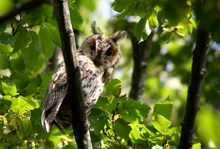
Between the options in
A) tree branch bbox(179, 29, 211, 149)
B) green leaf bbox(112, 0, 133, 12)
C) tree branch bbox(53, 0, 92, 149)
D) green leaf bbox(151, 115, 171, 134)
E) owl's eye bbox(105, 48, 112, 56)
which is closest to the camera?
tree branch bbox(53, 0, 92, 149)

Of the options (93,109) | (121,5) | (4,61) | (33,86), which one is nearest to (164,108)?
(93,109)

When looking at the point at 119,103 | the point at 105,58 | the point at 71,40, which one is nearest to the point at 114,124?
the point at 119,103

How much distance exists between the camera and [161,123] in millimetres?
3346

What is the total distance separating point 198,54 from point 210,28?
124 centimetres

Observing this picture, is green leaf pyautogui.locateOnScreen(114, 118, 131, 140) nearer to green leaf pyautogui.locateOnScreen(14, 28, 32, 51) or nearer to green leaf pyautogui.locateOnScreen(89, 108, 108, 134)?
green leaf pyautogui.locateOnScreen(89, 108, 108, 134)

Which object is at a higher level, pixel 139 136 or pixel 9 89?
pixel 9 89

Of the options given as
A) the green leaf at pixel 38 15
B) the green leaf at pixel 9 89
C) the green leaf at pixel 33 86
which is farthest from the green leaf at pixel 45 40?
the green leaf at pixel 9 89

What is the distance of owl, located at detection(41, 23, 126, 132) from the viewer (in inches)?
146

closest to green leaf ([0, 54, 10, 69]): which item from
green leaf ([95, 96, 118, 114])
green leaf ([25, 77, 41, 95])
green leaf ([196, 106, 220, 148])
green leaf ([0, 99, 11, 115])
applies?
green leaf ([25, 77, 41, 95])

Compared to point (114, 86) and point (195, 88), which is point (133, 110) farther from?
point (195, 88)

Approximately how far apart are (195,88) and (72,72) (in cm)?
68

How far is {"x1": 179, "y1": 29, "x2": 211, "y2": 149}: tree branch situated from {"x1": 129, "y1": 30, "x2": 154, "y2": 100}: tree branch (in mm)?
2901

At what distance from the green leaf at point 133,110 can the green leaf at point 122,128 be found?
0.12 feet

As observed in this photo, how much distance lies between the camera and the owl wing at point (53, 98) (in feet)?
11.7
